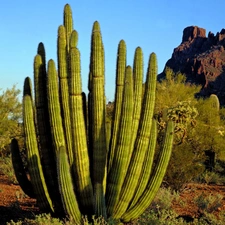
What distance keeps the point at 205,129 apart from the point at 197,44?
12331 centimetres

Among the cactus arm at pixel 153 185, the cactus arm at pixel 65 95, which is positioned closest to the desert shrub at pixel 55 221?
the cactus arm at pixel 153 185

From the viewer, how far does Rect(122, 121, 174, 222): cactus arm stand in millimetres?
8172

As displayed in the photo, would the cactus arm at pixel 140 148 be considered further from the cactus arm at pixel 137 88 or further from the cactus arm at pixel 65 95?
the cactus arm at pixel 65 95

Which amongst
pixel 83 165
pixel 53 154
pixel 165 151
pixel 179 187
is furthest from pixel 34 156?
pixel 179 187

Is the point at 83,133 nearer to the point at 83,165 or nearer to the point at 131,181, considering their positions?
the point at 83,165

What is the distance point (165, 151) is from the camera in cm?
838

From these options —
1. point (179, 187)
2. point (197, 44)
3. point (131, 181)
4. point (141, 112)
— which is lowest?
point (179, 187)

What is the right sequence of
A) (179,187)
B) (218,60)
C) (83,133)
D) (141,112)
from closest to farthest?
(83,133) < (141,112) < (179,187) < (218,60)

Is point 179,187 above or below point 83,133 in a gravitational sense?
below

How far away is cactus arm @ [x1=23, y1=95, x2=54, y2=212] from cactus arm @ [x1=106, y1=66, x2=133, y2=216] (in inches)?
47.4

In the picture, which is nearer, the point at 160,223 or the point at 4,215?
the point at 160,223

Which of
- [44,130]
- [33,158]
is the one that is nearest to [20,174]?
[33,158]

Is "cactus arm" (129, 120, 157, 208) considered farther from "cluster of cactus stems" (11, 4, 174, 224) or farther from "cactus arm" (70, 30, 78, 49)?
"cactus arm" (70, 30, 78, 49)

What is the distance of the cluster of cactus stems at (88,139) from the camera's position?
24.6ft
